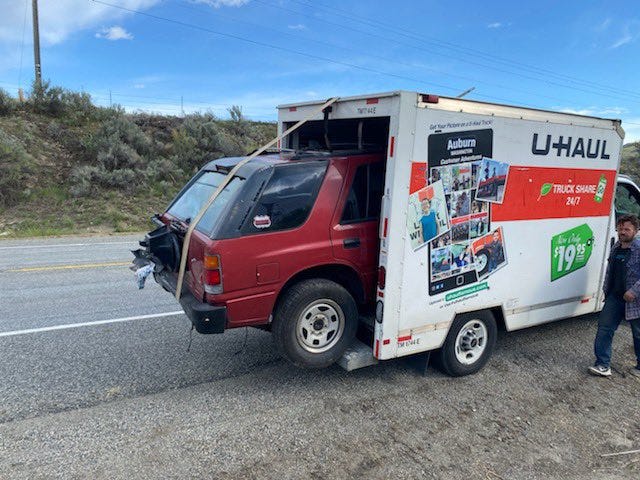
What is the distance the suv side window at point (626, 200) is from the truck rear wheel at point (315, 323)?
13.5 feet

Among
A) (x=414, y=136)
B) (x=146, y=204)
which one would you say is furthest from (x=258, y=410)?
(x=146, y=204)

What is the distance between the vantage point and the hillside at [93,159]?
16.1 metres

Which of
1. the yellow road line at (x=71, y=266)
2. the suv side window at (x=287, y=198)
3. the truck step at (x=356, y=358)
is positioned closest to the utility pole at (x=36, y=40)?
the yellow road line at (x=71, y=266)

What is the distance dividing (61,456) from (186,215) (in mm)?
2320

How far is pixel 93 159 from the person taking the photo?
19.7 m

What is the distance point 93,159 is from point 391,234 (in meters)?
18.8

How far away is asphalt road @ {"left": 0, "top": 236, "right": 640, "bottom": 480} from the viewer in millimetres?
3295

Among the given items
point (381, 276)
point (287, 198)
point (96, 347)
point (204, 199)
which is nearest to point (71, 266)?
point (96, 347)

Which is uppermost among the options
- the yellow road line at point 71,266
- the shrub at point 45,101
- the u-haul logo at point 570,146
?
the shrub at point 45,101

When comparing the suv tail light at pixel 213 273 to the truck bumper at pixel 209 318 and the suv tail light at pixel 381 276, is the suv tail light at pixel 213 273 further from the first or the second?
the suv tail light at pixel 381 276

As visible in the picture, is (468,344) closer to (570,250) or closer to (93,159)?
(570,250)

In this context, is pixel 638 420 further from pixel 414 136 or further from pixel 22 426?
pixel 22 426

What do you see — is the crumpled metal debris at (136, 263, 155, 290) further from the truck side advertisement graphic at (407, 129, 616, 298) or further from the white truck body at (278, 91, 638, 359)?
the truck side advertisement graphic at (407, 129, 616, 298)

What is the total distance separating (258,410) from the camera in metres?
3.95
